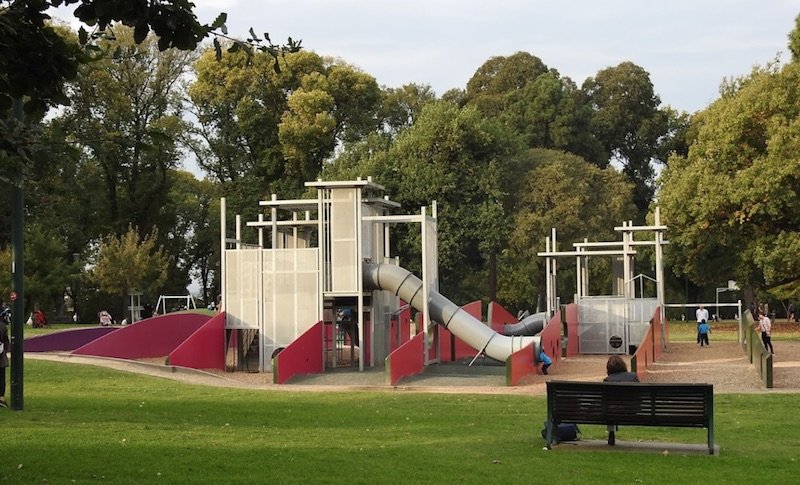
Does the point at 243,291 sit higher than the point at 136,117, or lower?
lower

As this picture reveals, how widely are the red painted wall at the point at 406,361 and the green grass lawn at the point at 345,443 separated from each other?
20.1ft

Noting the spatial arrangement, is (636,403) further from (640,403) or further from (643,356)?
(643,356)

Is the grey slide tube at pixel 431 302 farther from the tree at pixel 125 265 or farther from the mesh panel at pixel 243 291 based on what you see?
the tree at pixel 125 265

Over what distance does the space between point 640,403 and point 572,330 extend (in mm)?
30881

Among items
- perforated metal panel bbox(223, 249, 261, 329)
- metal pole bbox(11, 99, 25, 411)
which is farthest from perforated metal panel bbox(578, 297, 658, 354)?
metal pole bbox(11, 99, 25, 411)

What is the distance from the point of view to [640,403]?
13.4 meters

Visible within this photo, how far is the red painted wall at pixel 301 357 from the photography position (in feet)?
101

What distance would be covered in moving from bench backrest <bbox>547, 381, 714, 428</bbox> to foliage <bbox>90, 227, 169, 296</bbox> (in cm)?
4899

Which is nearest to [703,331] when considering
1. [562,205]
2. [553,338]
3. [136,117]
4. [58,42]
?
[553,338]

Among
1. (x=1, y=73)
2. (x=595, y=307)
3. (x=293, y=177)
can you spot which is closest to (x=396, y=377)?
(x=595, y=307)

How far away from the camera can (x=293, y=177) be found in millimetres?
68750

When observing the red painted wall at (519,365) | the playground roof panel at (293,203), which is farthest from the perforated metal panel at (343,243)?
the red painted wall at (519,365)

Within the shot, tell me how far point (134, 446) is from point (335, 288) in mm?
21383

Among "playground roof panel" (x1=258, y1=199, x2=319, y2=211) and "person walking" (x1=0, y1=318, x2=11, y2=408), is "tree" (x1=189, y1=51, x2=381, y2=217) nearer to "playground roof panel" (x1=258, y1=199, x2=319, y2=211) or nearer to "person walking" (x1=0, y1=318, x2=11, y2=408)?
"playground roof panel" (x1=258, y1=199, x2=319, y2=211)
